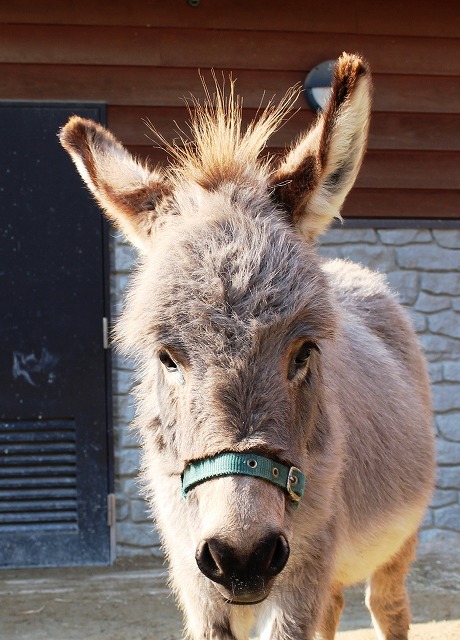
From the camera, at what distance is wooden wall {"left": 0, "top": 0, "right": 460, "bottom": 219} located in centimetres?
609

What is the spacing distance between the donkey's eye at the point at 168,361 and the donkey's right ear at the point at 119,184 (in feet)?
1.58

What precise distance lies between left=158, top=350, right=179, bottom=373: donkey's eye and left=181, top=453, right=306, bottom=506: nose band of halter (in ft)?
0.92

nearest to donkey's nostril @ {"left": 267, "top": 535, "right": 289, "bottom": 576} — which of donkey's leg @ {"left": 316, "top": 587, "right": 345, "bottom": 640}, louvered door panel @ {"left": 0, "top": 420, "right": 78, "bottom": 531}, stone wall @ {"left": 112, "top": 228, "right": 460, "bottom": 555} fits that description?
donkey's leg @ {"left": 316, "top": 587, "right": 345, "bottom": 640}

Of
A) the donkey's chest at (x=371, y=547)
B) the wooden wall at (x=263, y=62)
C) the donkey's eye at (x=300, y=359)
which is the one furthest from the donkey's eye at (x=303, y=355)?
the wooden wall at (x=263, y=62)

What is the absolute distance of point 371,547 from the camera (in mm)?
3496

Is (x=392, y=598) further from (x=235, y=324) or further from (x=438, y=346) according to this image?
(x=438, y=346)

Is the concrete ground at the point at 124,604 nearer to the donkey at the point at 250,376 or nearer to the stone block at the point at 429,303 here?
the stone block at the point at 429,303

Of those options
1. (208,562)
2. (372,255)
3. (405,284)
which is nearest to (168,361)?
(208,562)

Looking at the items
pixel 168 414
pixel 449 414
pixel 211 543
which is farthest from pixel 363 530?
pixel 449 414

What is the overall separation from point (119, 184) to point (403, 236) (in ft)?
12.6

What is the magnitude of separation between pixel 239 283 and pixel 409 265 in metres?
4.28

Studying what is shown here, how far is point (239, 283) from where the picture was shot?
240cm

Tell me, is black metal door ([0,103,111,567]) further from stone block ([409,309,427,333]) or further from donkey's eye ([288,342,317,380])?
donkey's eye ([288,342,317,380])

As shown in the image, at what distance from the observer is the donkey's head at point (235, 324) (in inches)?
88.5
